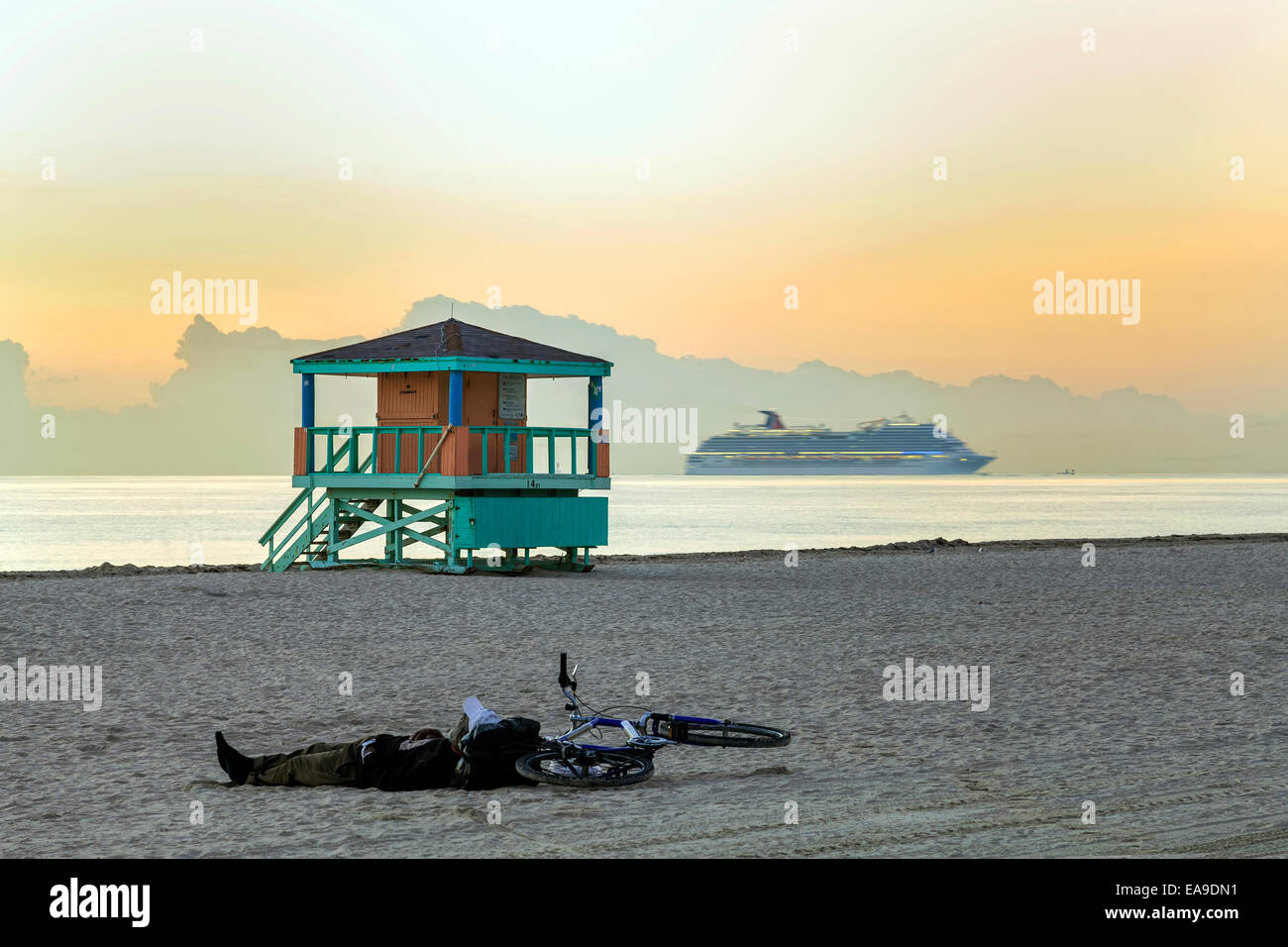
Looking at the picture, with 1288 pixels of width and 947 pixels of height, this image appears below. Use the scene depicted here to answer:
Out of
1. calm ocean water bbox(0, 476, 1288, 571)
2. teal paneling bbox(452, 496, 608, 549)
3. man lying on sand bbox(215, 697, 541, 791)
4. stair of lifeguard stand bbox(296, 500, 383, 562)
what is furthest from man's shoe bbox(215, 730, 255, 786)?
calm ocean water bbox(0, 476, 1288, 571)

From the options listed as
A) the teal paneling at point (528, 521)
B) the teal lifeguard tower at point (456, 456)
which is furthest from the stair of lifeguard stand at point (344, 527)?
the teal paneling at point (528, 521)

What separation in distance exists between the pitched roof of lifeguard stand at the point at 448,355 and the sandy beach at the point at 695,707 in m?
3.48

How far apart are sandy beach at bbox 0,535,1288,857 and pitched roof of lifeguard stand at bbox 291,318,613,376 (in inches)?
137

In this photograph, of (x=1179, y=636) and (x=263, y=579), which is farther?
(x=263, y=579)

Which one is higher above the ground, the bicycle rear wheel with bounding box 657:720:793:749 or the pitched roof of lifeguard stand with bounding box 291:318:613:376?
the pitched roof of lifeguard stand with bounding box 291:318:613:376

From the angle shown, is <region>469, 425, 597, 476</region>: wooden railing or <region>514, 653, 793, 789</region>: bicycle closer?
<region>514, 653, 793, 789</region>: bicycle

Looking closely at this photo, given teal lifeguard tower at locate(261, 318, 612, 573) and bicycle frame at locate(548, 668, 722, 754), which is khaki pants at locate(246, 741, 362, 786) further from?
teal lifeguard tower at locate(261, 318, 612, 573)

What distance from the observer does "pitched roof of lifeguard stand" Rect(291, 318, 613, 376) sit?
75.4 feet

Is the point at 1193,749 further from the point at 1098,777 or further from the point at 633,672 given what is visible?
the point at 633,672

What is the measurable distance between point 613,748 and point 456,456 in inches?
592
